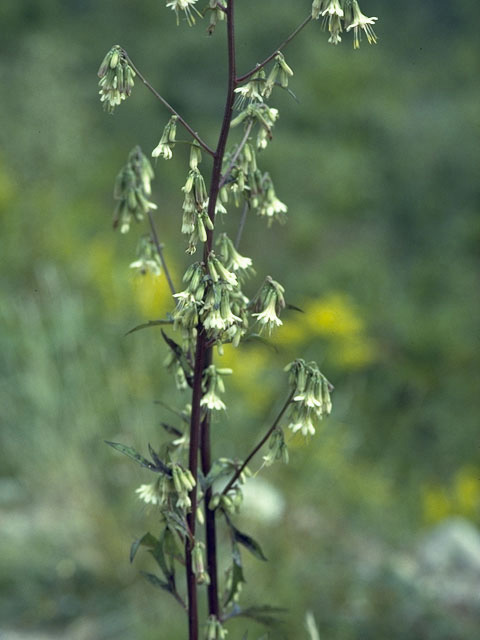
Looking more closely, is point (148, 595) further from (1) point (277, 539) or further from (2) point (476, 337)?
(2) point (476, 337)

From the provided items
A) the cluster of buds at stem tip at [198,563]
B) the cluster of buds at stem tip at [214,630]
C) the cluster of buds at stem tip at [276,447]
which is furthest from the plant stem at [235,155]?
the cluster of buds at stem tip at [214,630]

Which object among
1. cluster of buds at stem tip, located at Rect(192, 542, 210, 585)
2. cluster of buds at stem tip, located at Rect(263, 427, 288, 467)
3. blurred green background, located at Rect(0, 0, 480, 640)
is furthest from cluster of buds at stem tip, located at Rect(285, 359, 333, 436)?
blurred green background, located at Rect(0, 0, 480, 640)

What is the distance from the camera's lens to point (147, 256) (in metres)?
1.73

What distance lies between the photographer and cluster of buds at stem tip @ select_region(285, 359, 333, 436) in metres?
1.46

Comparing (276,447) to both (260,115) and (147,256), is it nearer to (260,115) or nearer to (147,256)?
(147,256)

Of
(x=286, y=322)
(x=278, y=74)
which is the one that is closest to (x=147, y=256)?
(x=278, y=74)

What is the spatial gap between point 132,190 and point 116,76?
30 centimetres

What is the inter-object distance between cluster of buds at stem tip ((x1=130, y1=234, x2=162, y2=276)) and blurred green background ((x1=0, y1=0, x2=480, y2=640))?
0.39ft

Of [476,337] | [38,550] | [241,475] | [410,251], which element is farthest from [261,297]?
[410,251]

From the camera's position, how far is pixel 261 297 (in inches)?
59.5

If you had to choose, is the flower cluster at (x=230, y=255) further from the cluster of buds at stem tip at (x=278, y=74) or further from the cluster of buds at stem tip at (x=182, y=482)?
the cluster of buds at stem tip at (x=182, y=482)

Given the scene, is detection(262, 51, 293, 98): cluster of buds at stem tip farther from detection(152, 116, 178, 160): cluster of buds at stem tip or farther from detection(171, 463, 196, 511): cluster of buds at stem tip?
detection(171, 463, 196, 511): cluster of buds at stem tip

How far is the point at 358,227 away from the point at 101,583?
500 centimetres

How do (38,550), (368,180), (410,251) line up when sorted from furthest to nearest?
(368,180) → (410,251) → (38,550)
